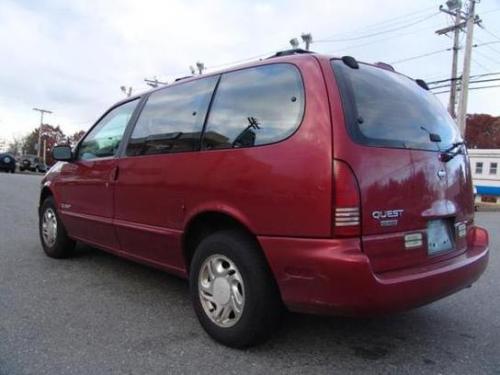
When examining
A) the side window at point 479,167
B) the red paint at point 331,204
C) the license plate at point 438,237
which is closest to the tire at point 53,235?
the red paint at point 331,204

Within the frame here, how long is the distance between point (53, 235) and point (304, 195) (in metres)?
3.83

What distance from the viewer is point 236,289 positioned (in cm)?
312

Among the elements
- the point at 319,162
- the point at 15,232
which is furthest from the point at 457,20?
the point at 319,162

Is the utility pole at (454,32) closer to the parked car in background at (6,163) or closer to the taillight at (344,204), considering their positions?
the taillight at (344,204)

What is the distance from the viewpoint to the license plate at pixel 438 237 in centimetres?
305

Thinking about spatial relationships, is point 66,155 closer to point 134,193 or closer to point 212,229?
point 134,193

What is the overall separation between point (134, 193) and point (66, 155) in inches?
56.1

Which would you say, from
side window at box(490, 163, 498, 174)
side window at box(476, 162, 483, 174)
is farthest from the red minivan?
side window at box(476, 162, 483, 174)

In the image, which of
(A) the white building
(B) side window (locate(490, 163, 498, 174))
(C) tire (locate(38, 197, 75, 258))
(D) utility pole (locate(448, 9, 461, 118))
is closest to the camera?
(C) tire (locate(38, 197, 75, 258))

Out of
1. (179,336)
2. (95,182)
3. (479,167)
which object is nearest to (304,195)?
(179,336)

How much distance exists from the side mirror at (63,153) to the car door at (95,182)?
7 centimetres

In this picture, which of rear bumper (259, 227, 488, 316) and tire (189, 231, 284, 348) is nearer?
rear bumper (259, 227, 488, 316)

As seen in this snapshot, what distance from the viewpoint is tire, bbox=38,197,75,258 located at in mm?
5449

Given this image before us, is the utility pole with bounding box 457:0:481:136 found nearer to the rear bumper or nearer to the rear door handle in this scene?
the rear door handle
